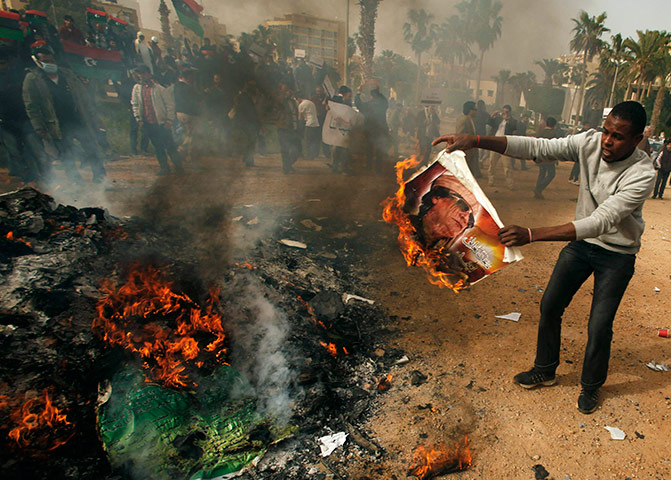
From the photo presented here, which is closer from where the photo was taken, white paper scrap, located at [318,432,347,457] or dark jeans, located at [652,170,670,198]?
white paper scrap, located at [318,432,347,457]

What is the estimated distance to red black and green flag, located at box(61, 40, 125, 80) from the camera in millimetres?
10469

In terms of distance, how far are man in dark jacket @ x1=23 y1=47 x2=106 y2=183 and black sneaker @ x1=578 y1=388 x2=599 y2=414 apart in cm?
812

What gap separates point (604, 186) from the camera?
2434mm

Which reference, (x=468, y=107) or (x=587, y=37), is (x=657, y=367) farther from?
(x=587, y=37)

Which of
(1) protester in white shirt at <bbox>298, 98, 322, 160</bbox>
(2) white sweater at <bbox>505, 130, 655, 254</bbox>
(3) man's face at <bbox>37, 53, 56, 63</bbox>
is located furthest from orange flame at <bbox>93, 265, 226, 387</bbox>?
(1) protester in white shirt at <bbox>298, 98, 322, 160</bbox>

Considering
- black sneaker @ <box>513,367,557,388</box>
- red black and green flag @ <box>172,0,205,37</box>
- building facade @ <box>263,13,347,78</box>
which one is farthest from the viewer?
building facade @ <box>263,13,347,78</box>

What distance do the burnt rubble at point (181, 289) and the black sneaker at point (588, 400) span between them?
1350 millimetres

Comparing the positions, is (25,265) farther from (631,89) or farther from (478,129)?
(631,89)

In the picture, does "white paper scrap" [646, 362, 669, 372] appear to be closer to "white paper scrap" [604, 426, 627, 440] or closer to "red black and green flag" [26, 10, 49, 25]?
"white paper scrap" [604, 426, 627, 440]

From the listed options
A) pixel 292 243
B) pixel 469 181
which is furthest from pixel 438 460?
pixel 292 243

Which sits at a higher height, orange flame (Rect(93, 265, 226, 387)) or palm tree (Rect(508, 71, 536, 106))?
palm tree (Rect(508, 71, 536, 106))

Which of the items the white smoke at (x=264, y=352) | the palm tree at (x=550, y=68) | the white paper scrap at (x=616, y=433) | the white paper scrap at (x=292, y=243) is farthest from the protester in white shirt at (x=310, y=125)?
the palm tree at (x=550, y=68)

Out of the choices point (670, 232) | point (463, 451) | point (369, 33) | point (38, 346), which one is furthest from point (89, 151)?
point (369, 33)

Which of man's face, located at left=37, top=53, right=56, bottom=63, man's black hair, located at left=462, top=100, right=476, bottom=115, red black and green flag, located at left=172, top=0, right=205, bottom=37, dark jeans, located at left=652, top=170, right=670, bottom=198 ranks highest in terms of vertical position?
red black and green flag, located at left=172, top=0, right=205, bottom=37
